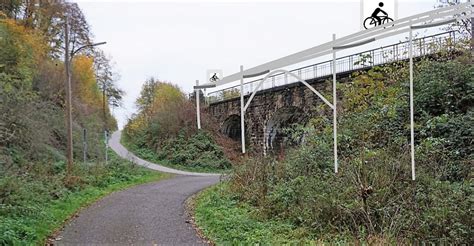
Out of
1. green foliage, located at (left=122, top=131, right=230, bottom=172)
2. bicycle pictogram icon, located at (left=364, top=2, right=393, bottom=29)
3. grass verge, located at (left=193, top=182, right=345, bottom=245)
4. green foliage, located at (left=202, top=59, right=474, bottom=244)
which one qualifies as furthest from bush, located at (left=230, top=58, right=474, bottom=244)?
green foliage, located at (left=122, top=131, right=230, bottom=172)

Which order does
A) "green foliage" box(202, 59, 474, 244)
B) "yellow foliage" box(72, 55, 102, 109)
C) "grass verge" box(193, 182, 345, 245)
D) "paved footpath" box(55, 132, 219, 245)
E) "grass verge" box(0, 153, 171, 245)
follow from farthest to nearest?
"yellow foliage" box(72, 55, 102, 109), "paved footpath" box(55, 132, 219, 245), "grass verge" box(0, 153, 171, 245), "grass verge" box(193, 182, 345, 245), "green foliage" box(202, 59, 474, 244)

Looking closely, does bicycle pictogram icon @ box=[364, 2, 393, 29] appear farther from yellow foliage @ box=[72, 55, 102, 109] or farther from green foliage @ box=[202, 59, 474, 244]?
yellow foliage @ box=[72, 55, 102, 109]

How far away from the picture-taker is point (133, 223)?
984 cm

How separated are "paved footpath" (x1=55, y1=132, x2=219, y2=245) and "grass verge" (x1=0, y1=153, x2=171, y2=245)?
1.26 ft

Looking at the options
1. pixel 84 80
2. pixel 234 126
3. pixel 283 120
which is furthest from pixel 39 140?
pixel 84 80

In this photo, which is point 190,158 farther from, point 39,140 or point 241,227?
point 241,227

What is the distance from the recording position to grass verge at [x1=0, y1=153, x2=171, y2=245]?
7681 millimetres

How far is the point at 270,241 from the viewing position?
23.8ft

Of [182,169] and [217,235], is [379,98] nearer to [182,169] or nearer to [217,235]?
[217,235]

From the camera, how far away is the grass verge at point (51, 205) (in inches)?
302

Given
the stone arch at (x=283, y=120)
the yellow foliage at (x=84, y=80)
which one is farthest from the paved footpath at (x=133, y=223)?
the yellow foliage at (x=84, y=80)

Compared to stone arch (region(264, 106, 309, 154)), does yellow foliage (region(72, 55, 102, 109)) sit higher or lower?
higher

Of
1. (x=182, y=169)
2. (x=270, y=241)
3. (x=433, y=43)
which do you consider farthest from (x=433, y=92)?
(x=182, y=169)

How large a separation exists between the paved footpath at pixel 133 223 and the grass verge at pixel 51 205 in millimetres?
384
